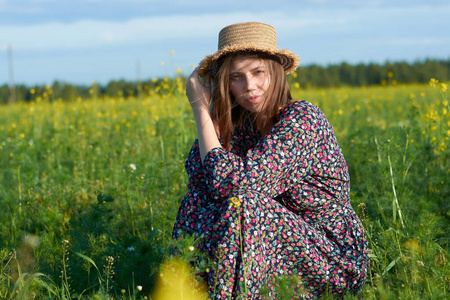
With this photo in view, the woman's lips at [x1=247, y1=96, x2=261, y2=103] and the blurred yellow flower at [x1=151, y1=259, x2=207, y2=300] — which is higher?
the woman's lips at [x1=247, y1=96, x2=261, y2=103]

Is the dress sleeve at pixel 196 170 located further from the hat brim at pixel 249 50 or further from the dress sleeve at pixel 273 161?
the hat brim at pixel 249 50

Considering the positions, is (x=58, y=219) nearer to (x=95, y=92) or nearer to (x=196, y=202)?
(x=196, y=202)

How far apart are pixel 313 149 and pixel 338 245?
1.53 feet

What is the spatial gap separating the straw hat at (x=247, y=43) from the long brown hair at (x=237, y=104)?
4 cm

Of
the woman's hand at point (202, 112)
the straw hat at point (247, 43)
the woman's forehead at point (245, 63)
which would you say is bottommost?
the woman's hand at point (202, 112)

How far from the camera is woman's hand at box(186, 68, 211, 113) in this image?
2.24m

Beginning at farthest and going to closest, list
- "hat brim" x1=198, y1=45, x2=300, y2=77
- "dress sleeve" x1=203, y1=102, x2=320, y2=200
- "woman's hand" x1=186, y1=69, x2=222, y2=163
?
1. "hat brim" x1=198, y1=45, x2=300, y2=77
2. "woman's hand" x1=186, y1=69, x2=222, y2=163
3. "dress sleeve" x1=203, y1=102, x2=320, y2=200

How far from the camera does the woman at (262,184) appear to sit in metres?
1.85

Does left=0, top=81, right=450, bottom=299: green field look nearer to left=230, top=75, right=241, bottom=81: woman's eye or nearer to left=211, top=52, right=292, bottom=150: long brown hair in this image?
left=211, top=52, right=292, bottom=150: long brown hair

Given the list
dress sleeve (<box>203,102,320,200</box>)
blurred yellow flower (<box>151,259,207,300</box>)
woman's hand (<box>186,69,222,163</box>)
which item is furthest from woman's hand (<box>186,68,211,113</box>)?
blurred yellow flower (<box>151,259,207,300</box>)

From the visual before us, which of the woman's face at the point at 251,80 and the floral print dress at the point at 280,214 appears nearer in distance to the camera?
the floral print dress at the point at 280,214

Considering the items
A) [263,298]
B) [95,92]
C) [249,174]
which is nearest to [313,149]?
[249,174]

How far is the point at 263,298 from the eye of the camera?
1.89m

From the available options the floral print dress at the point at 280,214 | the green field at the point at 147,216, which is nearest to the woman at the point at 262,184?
the floral print dress at the point at 280,214
